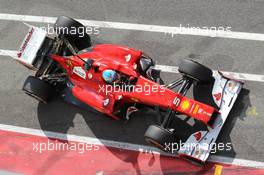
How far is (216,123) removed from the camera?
9320mm

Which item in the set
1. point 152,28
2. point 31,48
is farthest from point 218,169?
point 31,48

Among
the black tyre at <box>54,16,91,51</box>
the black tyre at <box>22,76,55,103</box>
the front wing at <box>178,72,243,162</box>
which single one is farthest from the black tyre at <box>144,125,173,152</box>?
the black tyre at <box>54,16,91,51</box>

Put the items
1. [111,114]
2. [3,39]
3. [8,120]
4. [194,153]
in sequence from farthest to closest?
1. [3,39]
2. [8,120]
3. [111,114]
4. [194,153]

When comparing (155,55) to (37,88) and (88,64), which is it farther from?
(37,88)

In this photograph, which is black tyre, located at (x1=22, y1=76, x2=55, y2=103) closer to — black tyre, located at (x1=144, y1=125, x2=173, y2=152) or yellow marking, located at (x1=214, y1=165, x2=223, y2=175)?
black tyre, located at (x1=144, y1=125, x2=173, y2=152)

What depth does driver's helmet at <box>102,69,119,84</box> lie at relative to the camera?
30.8 ft

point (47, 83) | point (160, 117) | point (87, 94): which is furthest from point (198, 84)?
point (47, 83)

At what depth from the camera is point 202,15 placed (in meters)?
10.8

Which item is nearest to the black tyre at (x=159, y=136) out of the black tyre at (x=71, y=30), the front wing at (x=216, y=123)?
the front wing at (x=216, y=123)

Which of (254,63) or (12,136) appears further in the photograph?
(12,136)

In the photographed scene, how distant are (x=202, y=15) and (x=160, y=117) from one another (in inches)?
117

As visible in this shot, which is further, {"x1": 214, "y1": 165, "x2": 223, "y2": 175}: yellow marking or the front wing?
{"x1": 214, "y1": 165, "x2": 223, "y2": 175}: yellow marking

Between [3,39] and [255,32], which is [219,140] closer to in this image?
[255,32]

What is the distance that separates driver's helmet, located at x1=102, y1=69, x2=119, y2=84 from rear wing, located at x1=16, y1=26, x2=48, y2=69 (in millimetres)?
1864
